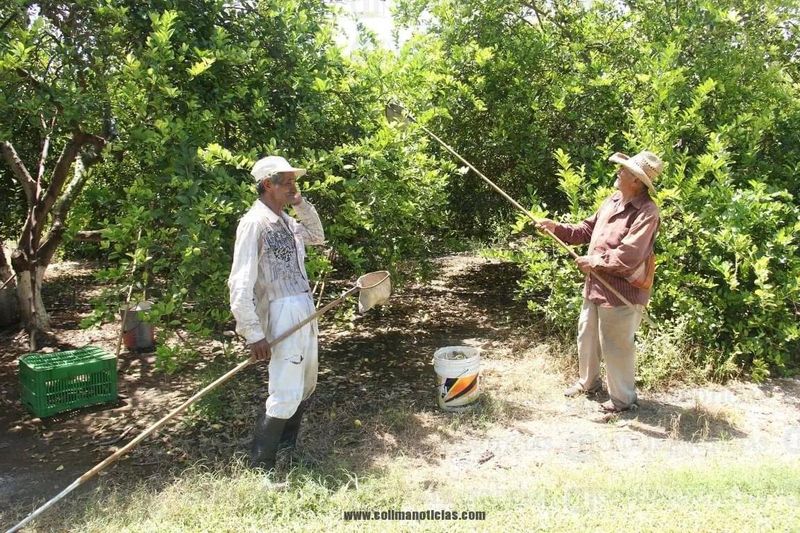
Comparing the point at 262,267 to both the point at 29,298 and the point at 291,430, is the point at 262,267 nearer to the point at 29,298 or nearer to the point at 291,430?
the point at 291,430

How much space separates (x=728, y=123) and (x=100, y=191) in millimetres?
5951

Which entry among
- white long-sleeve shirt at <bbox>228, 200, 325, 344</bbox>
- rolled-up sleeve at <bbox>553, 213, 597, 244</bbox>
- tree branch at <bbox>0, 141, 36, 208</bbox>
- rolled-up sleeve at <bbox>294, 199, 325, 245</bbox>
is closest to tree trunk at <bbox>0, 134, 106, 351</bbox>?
tree branch at <bbox>0, 141, 36, 208</bbox>

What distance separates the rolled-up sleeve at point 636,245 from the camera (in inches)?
168

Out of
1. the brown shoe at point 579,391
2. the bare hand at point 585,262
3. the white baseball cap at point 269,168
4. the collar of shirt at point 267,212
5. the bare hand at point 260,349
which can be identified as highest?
the white baseball cap at point 269,168

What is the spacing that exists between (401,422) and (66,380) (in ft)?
9.00

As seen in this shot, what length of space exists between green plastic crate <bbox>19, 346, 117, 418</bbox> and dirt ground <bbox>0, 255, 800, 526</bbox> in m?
0.12

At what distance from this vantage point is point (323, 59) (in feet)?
16.8

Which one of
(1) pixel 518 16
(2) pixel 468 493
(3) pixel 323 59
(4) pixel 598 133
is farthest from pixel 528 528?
(1) pixel 518 16

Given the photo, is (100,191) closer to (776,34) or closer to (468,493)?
(468,493)

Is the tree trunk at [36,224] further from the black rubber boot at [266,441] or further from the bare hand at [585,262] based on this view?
the bare hand at [585,262]

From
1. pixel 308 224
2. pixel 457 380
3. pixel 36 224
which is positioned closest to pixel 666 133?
pixel 457 380

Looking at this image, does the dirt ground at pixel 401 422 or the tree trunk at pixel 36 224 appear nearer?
the dirt ground at pixel 401 422

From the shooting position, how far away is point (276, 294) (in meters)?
3.72

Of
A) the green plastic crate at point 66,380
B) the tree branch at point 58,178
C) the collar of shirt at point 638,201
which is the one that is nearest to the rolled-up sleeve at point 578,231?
the collar of shirt at point 638,201
